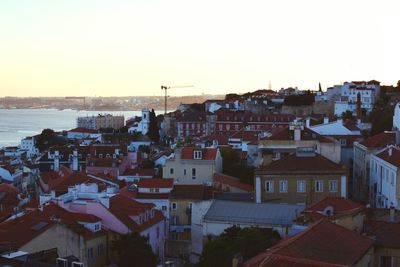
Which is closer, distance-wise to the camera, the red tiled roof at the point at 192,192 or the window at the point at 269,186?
the window at the point at 269,186

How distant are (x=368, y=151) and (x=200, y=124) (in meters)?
37.6

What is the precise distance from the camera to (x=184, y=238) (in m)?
24.4

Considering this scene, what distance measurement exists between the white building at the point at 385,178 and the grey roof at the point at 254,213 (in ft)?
11.8

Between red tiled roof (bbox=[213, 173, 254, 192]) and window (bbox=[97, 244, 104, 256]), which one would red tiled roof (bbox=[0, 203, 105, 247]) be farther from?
red tiled roof (bbox=[213, 173, 254, 192])

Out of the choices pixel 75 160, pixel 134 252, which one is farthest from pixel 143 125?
pixel 134 252

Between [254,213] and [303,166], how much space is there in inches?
151

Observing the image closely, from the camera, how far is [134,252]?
719 inches

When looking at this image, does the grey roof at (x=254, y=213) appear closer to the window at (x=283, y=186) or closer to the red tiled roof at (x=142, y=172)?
the window at (x=283, y=186)

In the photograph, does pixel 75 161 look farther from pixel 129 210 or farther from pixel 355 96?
pixel 355 96

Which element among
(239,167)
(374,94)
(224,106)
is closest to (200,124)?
(224,106)

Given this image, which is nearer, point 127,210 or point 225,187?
point 127,210

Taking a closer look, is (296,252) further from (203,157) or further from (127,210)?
(203,157)

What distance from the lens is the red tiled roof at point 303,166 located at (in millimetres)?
23250

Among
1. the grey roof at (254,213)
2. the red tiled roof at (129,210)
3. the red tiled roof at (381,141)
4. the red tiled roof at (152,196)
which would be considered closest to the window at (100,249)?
the red tiled roof at (129,210)
